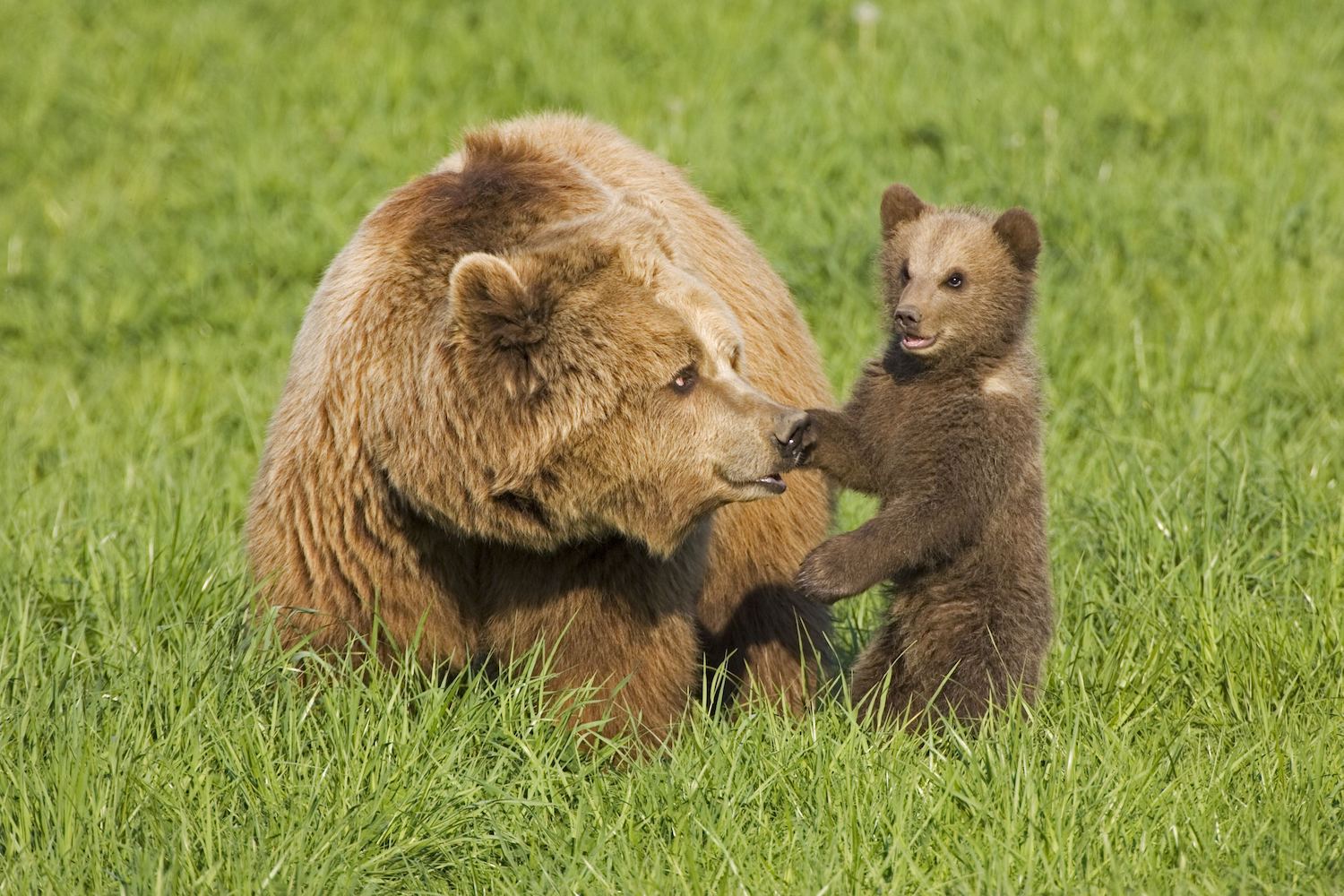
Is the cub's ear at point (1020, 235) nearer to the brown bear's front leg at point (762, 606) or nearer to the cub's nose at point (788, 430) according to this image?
the cub's nose at point (788, 430)

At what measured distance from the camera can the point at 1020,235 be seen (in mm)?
4312

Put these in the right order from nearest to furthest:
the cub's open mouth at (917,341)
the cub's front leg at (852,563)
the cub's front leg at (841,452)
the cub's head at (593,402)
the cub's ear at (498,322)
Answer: the cub's ear at (498,322)
the cub's head at (593,402)
the cub's front leg at (852,563)
the cub's open mouth at (917,341)
the cub's front leg at (841,452)

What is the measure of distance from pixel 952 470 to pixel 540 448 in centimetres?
108

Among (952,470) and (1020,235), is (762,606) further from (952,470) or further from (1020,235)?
(1020,235)

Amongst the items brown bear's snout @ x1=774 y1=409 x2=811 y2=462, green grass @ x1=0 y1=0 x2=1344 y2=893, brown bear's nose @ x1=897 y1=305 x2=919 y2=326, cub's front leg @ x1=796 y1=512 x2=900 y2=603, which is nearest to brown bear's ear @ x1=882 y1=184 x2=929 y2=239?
brown bear's nose @ x1=897 y1=305 x2=919 y2=326

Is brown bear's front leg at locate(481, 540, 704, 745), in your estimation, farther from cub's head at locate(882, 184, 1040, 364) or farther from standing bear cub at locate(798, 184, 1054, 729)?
cub's head at locate(882, 184, 1040, 364)

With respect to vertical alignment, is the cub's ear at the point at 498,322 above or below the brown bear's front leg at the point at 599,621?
above

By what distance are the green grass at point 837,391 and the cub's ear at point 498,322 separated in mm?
910

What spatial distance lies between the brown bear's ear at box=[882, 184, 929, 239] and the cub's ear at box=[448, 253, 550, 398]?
1.14m

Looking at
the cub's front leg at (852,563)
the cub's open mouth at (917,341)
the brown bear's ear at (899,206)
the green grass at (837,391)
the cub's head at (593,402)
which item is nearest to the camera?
the green grass at (837,391)

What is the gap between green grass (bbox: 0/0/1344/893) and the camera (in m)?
3.79

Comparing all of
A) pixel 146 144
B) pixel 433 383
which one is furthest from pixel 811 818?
pixel 146 144

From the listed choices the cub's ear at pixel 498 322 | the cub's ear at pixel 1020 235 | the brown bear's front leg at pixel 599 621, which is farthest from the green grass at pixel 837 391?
the cub's ear at pixel 1020 235

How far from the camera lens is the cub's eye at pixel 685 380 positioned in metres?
4.07
